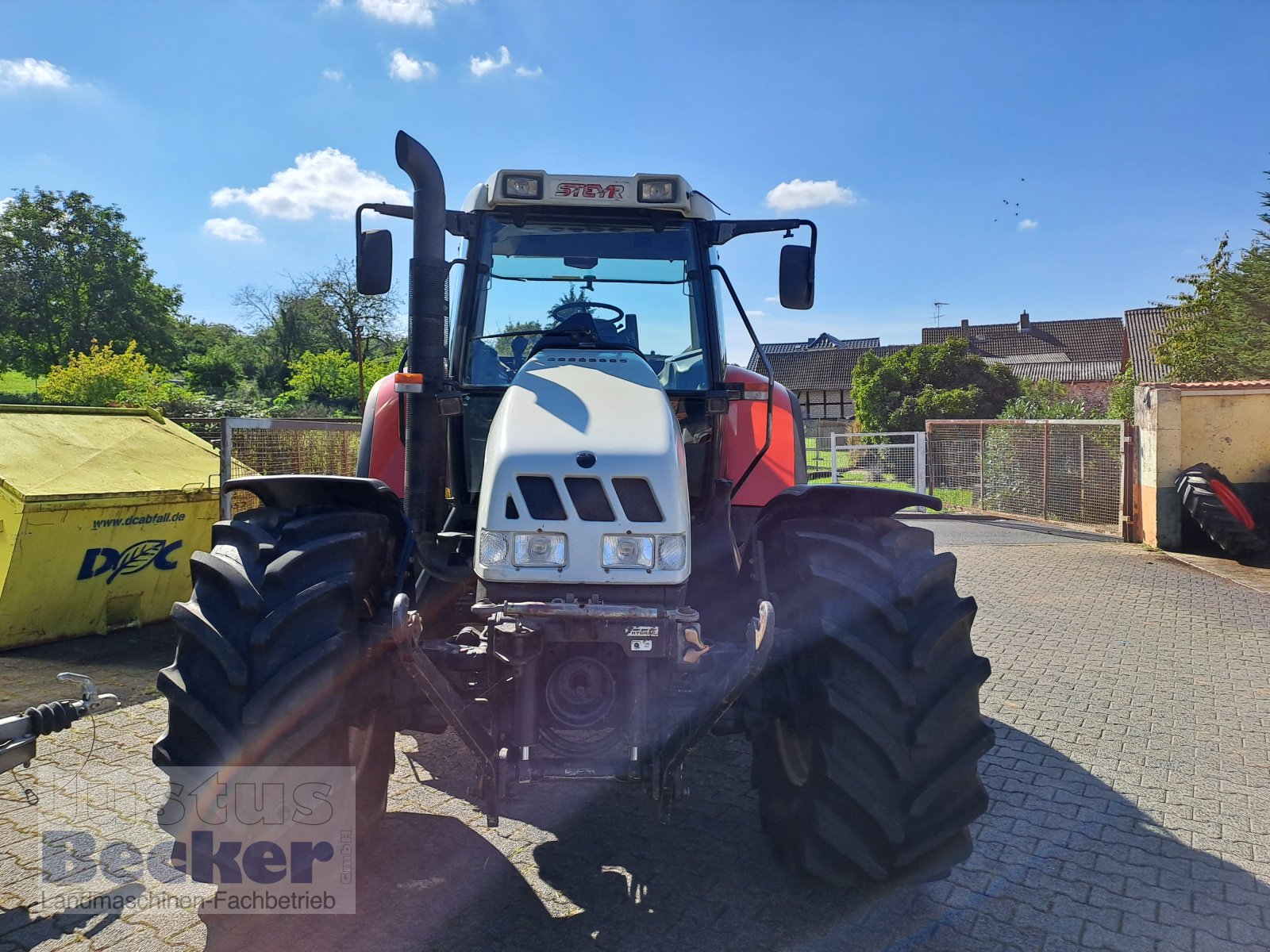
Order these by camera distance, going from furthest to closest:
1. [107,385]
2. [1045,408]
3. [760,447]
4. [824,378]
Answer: [824,378] → [107,385] → [1045,408] → [760,447]

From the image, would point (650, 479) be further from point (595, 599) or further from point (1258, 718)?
point (1258, 718)

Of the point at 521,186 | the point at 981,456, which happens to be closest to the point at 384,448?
the point at 521,186

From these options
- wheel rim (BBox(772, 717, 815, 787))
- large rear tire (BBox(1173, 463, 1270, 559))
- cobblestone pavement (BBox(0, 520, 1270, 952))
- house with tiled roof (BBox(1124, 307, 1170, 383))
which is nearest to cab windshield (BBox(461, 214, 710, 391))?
wheel rim (BBox(772, 717, 815, 787))

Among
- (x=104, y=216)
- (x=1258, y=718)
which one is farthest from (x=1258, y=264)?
(x=104, y=216)

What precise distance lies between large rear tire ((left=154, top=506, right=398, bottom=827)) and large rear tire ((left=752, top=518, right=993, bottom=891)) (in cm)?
142

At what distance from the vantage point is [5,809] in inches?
150

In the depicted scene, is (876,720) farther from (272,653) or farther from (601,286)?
(601,286)

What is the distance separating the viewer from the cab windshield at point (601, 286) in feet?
13.4

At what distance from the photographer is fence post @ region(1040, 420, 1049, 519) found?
1480cm

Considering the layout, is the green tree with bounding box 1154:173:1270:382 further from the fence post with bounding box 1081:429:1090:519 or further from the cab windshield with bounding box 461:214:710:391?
the cab windshield with bounding box 461:214:710:391

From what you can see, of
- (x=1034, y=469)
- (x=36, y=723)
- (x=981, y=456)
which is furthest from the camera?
(x=981, y=456)

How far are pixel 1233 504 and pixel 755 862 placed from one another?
396 inches

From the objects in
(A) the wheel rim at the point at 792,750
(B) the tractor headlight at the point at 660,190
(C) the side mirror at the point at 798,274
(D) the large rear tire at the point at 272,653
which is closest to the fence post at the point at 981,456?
(C) the side mirror at the point at 798,274

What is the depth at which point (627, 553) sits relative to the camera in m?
2.84
